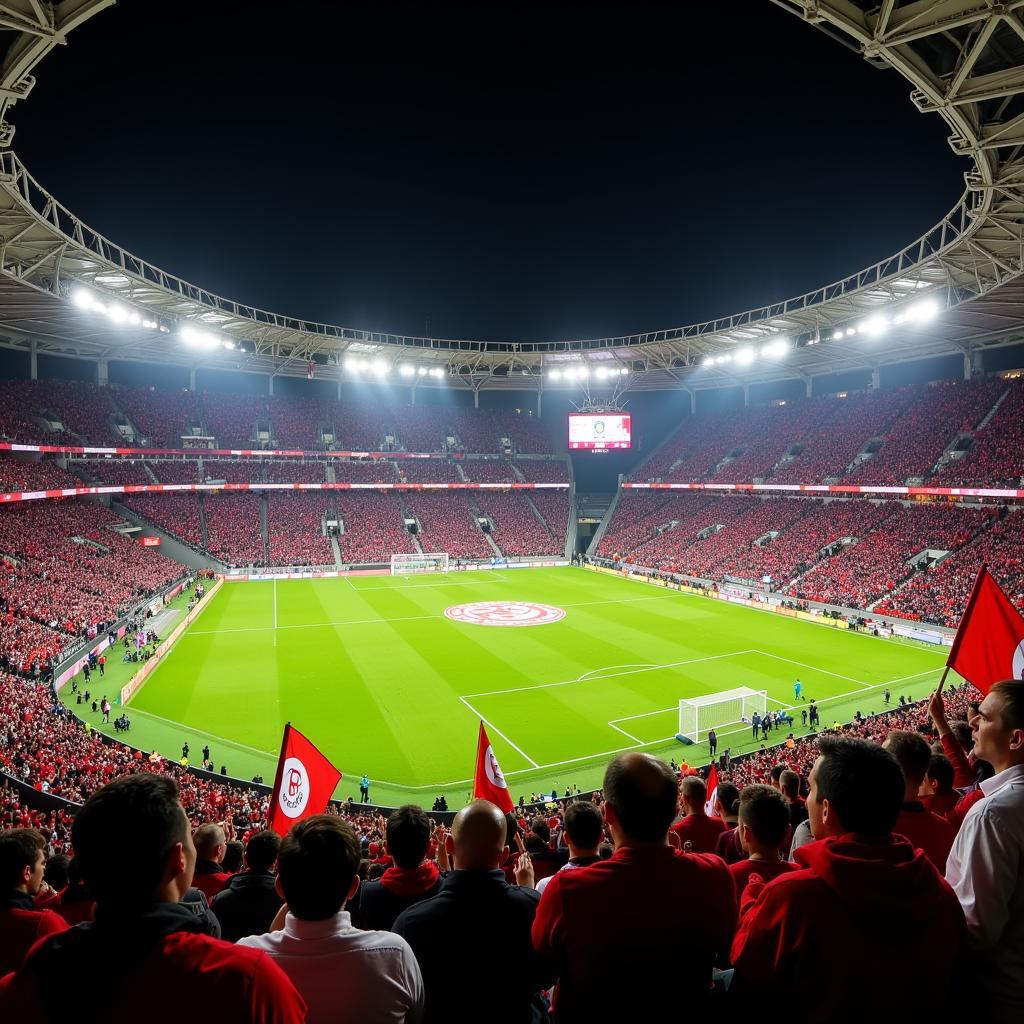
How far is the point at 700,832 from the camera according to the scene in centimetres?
683

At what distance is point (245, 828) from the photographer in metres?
15.0

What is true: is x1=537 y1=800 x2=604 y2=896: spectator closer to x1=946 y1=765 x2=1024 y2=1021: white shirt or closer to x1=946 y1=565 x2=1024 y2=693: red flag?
x1=946 y1=765 x2=1024 y2=1021: white shirt

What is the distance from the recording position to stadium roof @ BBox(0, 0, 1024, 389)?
1702 centimetres

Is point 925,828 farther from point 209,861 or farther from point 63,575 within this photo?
point 63,575

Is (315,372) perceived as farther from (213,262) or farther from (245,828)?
(245,828)

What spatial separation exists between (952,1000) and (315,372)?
7359 cm

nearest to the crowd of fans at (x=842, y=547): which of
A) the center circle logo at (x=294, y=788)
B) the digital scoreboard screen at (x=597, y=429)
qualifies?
the digital scoreboard screen at (x=597, y=429)

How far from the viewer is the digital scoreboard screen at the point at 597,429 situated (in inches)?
2327

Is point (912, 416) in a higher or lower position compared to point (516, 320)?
lower

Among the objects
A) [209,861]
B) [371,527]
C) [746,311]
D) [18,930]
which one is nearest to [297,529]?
[371,527]

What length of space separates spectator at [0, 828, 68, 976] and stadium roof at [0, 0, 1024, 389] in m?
20.3

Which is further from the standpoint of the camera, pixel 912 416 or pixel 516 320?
pixel 516 320

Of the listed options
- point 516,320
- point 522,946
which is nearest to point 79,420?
point 516,320

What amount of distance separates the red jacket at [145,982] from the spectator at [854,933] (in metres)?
1.79
